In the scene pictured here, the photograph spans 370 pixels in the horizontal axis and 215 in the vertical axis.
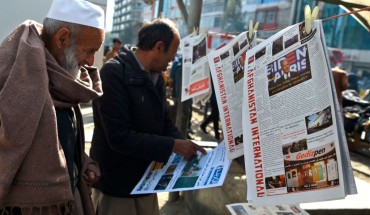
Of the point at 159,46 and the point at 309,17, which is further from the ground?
the point at 309,17

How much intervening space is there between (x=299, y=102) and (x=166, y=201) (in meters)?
3.07

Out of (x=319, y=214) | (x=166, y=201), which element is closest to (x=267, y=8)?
(x=166, y=201)

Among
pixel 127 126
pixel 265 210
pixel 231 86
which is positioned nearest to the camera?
pixel 231 86

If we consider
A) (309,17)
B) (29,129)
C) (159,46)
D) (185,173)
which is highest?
(309,17)

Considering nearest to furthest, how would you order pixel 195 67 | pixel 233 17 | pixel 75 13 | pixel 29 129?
pixel 29 129 → pixel 75 13 → pixel 195 67 → pixel 233 17

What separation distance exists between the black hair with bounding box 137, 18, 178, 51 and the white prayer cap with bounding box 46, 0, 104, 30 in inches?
21.5

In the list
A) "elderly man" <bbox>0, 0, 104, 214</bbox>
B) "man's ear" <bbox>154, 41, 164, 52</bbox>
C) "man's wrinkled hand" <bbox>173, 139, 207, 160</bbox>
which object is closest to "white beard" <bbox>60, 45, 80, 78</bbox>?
"elderly man" <bbox>0, 0, 104, 214</bbox>

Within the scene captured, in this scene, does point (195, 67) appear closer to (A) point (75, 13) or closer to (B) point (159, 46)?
(B) point (159, 46)

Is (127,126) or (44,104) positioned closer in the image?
(44,104)

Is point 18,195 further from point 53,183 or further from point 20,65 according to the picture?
point 20,65

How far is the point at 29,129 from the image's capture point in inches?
46.1

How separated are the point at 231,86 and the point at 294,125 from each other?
0.57 meters

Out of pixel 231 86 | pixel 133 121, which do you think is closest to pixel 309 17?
pixel 231 86

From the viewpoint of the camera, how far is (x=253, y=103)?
1.36 metres
